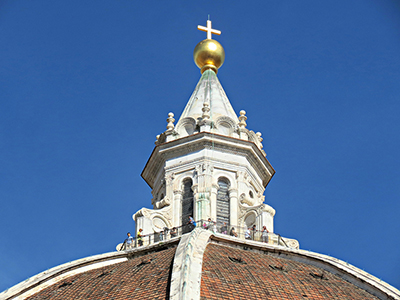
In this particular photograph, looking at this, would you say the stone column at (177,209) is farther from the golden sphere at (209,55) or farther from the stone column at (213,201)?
the golden sphere at (209,55)

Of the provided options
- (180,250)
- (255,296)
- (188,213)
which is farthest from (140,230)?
(255,296)

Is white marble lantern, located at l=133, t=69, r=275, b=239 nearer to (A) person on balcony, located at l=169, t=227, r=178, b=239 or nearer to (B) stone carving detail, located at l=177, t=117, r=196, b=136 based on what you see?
(B) stone carving detail, located at l=177, t=117, r=196, b=136

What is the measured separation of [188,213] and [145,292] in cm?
1026

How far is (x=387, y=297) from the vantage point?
41.2m

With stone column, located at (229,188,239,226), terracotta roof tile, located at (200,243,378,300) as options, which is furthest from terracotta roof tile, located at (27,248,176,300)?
stone column, located at (229,188,239,226)

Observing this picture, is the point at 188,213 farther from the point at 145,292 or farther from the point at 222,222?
the point at 145,292

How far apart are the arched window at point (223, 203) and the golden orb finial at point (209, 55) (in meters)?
7.69

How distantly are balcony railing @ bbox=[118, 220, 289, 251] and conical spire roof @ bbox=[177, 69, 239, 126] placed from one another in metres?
6.43

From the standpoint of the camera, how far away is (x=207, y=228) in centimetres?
4506

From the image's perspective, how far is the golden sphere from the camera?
54594mm

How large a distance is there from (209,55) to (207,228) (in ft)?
39.0

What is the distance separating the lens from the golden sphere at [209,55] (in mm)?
54594

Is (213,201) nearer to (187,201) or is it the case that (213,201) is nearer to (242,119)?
(187,201)

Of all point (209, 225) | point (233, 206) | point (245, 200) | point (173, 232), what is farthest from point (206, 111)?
point (173, 232)
